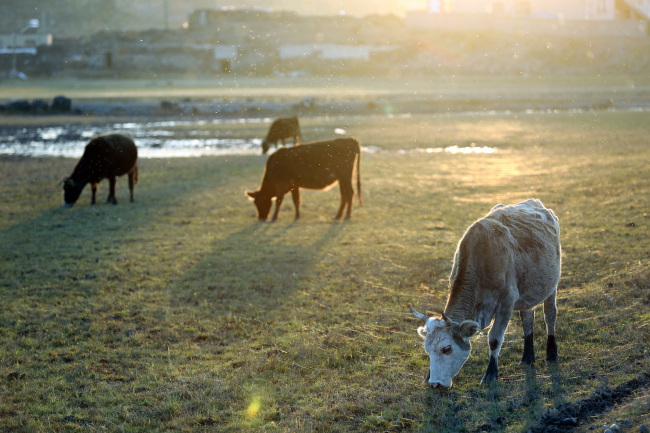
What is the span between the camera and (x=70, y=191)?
13602 mm

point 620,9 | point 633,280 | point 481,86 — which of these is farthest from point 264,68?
point 633,280

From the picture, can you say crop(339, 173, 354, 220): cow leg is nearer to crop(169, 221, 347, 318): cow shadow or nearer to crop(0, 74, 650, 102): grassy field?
crop(169, 221, 347, 318): cow shadow

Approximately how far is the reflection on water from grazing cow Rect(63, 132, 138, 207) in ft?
24.7

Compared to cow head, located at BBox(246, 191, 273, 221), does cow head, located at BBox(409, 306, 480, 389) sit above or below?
above

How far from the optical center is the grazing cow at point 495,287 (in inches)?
190

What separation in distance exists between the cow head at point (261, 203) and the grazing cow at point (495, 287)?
7.54 metres

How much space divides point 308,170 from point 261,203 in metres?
1.30

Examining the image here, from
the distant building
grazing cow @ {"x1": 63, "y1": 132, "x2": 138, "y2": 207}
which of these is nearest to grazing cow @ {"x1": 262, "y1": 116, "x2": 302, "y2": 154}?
grazing cow @ {"x1": 63, "y1": 132, "x2": 138, "y2": 207}

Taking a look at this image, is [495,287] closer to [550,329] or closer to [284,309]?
[550,329]

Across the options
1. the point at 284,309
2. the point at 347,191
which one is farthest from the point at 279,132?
the point at 284,309

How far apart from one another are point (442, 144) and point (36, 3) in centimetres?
12036

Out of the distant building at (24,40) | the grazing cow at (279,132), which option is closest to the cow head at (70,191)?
the grazing cow at (279,132)

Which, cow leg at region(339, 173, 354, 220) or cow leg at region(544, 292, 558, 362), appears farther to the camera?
cow leg at region(339, 173, 354, 220)

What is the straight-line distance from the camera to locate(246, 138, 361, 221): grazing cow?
492 inches
